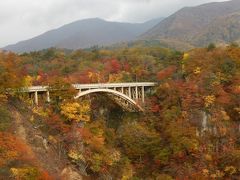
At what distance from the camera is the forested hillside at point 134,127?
103 feet

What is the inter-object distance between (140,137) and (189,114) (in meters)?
5.77

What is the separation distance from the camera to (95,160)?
34.0 m

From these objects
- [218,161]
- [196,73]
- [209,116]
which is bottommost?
[218,161]

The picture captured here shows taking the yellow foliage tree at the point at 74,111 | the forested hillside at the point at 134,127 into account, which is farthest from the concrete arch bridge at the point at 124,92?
the yellow foliage tree at the point at 74,111

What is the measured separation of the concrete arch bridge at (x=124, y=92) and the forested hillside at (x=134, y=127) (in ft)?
2.66

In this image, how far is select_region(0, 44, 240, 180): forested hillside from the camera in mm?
31250

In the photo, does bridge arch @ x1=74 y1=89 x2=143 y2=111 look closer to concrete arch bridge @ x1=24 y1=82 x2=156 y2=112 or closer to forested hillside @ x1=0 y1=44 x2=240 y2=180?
concrete arch bridge @ x1=24 y1=82 x2=156 y2=112

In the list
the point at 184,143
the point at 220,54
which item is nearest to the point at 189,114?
the point at 184,143

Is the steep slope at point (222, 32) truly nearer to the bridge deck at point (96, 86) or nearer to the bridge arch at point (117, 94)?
the bridge deck at point (96, 86)

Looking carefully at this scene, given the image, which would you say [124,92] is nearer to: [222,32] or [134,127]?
[134,127]

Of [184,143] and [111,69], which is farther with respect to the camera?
[111,69]

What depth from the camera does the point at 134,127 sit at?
134 ft

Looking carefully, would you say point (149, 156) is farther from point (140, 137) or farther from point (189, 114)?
point (189, 114)

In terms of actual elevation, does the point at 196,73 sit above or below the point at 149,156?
above
